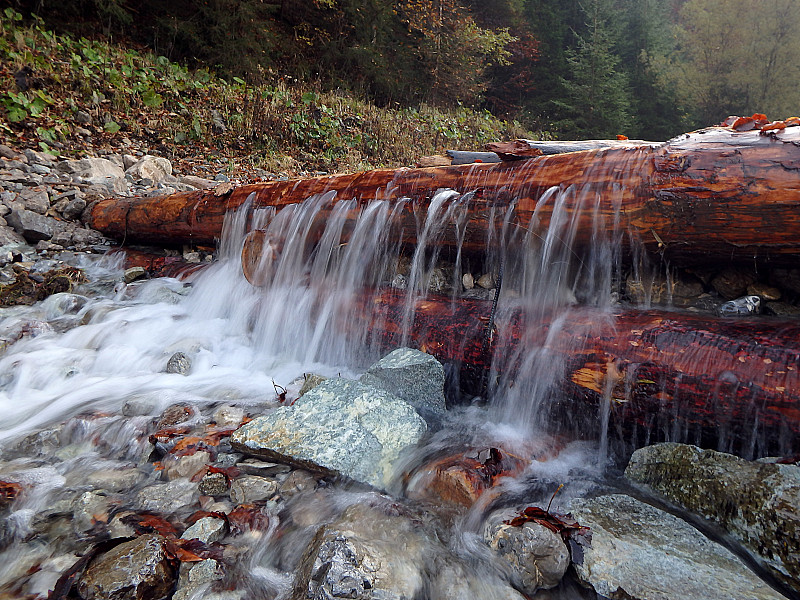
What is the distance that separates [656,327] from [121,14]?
44.0ft

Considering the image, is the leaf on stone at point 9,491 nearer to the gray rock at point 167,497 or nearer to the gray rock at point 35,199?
the gray rock at point 167,497

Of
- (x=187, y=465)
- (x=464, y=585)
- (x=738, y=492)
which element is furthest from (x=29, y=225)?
(x=738, y=492)

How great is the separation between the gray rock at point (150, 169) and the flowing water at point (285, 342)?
3093mm

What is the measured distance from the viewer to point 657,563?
1503mm

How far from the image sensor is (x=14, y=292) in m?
4.37

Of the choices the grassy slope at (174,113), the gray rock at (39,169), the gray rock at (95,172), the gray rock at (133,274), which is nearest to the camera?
the gray rock at (133,274)

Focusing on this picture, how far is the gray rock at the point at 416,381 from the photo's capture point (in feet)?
8.74

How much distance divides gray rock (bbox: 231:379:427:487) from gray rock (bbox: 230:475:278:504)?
0.14m

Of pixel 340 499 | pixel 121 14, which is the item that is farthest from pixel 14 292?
pixel 121 14

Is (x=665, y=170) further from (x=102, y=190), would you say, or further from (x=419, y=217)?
(x=102, y=190)

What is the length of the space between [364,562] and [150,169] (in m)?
7.85

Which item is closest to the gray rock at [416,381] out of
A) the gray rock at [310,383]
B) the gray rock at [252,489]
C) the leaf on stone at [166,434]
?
the gray rock at [310,383]

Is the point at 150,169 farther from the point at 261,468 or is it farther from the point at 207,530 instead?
the point at 207,530

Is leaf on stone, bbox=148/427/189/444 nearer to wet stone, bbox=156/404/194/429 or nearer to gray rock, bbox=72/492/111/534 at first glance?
wet stone, bbox=156/404/194/429
